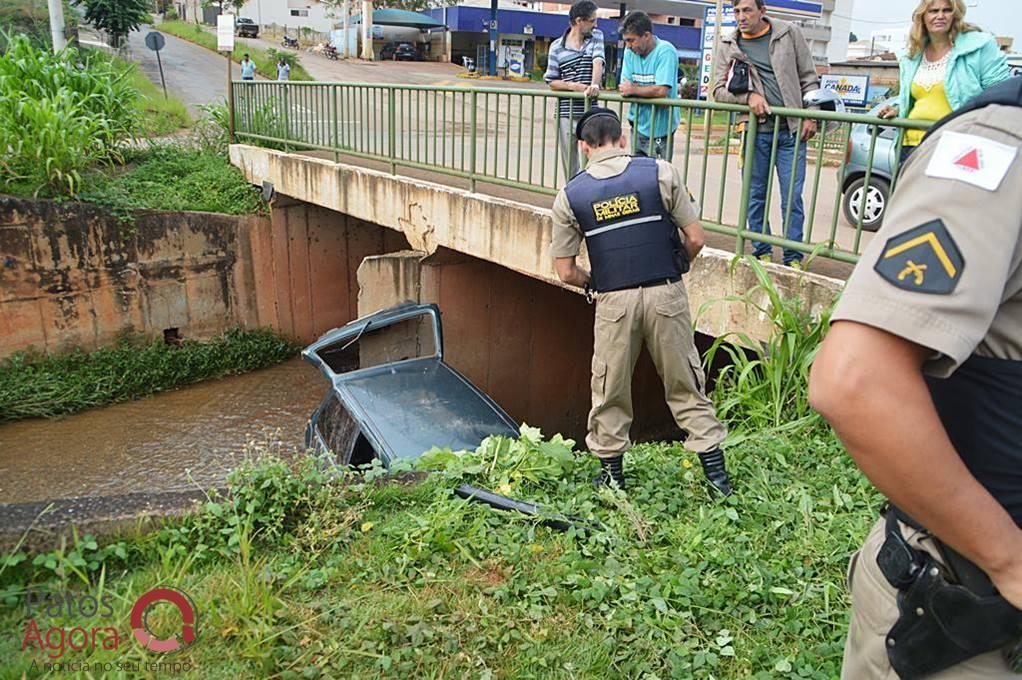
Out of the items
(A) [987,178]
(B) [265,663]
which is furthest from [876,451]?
(B) [265,663]

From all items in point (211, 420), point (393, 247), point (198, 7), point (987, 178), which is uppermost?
point (198, 7)

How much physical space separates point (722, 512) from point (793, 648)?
91 cm

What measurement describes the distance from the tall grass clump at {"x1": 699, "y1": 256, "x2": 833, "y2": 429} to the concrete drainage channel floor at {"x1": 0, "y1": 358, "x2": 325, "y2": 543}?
4723 mm

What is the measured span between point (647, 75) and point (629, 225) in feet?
9.56

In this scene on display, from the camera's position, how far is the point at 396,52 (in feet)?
146

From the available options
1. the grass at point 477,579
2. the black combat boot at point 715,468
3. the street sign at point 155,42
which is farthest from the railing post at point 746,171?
the street sign at point 155,42

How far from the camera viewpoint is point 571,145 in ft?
21.3

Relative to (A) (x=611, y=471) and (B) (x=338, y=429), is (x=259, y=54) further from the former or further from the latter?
(A) (x=611, y=471)

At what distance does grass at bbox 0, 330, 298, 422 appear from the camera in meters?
10.1

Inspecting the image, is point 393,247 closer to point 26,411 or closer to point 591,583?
point 26,411

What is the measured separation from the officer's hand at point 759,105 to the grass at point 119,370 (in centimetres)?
915

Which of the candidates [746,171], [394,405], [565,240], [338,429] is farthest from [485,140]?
[565,240]

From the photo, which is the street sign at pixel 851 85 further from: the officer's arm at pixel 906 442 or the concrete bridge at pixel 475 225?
the officer's arm at pixel 906 442

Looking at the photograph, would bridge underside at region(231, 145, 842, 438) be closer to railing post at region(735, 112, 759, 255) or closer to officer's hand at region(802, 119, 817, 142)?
railing post at region(735, 112, 759, 255)
